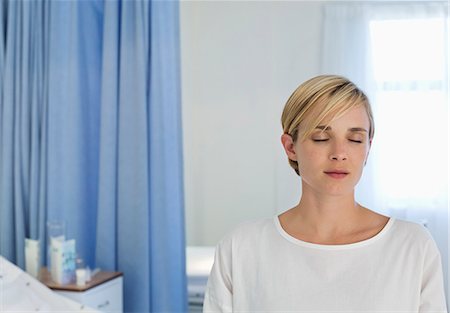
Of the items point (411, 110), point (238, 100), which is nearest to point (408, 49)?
point (411, 110)

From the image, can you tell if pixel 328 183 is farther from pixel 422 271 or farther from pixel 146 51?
pixel 146 51

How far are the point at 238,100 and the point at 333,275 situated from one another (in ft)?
10.9

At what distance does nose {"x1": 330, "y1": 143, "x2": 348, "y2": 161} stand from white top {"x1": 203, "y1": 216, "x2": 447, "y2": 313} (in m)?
0.14

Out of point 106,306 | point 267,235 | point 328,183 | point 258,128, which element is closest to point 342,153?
point 328,183

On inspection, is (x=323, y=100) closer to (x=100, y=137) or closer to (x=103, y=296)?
(x=103, y=296)

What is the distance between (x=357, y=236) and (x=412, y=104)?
10.2 ft

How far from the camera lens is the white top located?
931 millimetres

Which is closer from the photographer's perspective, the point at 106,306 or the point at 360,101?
the point at 360,101

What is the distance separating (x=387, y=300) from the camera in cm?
93

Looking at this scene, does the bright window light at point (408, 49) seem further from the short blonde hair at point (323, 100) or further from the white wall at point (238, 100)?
the short blonde hair at point (323, 100)

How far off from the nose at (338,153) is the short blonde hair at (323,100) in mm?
42

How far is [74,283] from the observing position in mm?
2816

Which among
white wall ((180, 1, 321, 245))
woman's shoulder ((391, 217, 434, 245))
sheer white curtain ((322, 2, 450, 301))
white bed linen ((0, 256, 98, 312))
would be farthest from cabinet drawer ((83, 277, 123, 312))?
woman's shoulder ((391, 217, 434, 245))

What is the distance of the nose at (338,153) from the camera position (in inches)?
36.7
